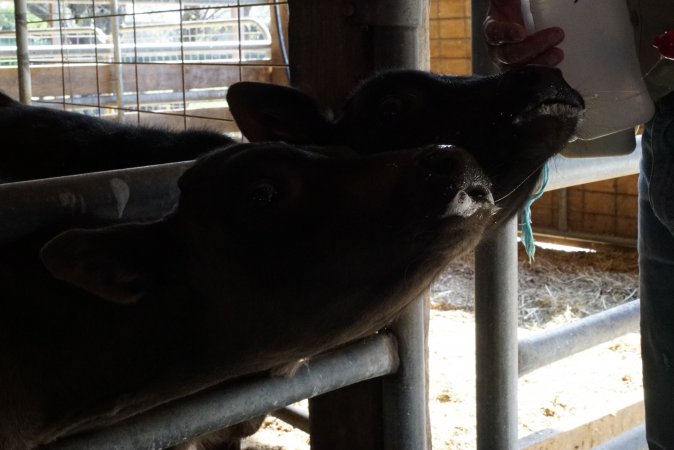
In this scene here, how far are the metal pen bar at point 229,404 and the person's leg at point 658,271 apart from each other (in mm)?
658

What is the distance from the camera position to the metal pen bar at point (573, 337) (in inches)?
93.3

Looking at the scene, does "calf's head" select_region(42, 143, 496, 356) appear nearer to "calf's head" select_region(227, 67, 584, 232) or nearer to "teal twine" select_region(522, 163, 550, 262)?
"calf's head" select_region(227, 67, 584, 232)

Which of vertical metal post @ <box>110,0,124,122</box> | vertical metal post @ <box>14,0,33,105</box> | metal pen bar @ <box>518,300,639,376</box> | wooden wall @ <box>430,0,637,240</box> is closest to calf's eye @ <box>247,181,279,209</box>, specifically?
metal pen bar @ <box>518,300,639,376</box>

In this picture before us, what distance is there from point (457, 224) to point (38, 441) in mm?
875

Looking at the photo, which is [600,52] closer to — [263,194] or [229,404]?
[263,194]

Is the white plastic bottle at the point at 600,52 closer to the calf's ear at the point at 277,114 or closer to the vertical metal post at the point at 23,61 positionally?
the calf's ear at the point at 277,114

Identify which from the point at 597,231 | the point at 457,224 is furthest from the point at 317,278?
the point at 597,231

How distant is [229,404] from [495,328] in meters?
0.81

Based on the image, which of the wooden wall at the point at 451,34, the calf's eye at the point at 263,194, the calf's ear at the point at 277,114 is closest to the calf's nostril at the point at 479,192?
the calf's eye at the point at 263,194

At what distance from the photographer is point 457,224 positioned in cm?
150

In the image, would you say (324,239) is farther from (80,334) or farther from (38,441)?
(38,441)

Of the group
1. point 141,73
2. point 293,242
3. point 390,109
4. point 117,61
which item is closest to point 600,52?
point 390,109

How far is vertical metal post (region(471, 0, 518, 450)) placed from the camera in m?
2.18

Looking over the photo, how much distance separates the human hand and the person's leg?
0.27 m
